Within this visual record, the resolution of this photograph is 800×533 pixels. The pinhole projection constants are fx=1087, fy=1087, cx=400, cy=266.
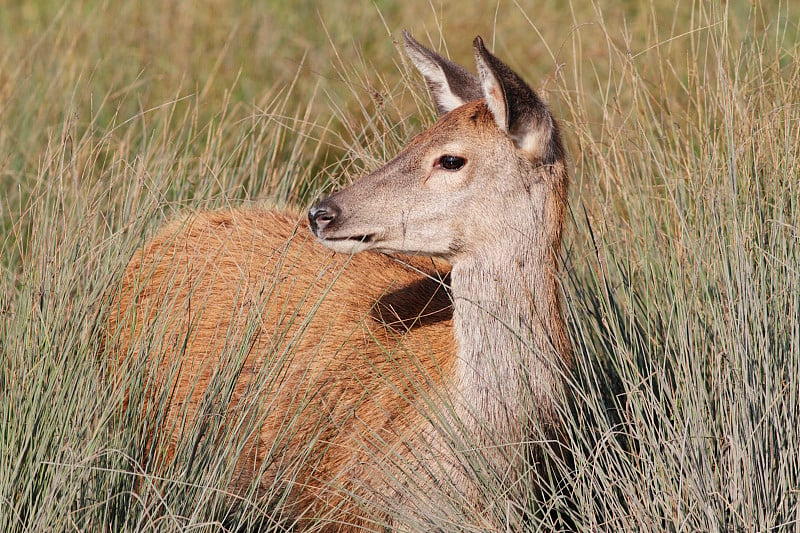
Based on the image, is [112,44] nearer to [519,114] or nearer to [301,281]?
[301,281]

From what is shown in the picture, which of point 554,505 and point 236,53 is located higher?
point 554,505

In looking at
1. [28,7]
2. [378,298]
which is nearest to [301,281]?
[378,298]

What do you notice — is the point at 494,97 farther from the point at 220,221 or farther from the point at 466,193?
the point at 220,221

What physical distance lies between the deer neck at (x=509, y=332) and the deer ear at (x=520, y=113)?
324mm

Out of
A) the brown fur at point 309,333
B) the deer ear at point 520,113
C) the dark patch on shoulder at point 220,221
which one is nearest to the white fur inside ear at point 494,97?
the deer ear at point 520,113

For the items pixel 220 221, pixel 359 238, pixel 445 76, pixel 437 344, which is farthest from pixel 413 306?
pixel 220 221

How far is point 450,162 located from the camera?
3791mm

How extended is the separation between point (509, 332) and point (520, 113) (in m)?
0.75

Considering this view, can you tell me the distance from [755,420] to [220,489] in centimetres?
158

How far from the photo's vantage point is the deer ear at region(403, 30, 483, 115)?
4.14 metres

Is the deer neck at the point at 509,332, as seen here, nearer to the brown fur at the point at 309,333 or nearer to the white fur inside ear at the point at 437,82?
the brown fur at the point at 309,333

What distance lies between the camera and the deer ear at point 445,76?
414 cm

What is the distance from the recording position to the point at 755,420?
3.15 m

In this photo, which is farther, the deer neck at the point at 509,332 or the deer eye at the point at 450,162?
the deer eye at the point at 450,162
